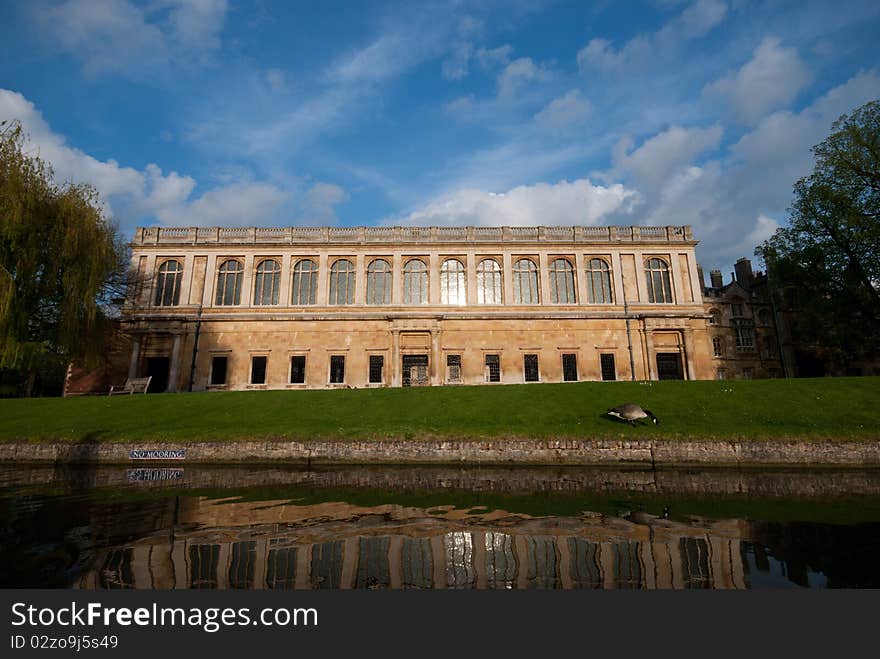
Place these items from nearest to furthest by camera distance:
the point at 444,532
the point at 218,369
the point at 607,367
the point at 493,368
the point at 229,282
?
the point at 444,532, the point at 218,369, the point at 607,367, the point at 493,368, the point at 229,282

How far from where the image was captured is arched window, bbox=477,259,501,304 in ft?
119

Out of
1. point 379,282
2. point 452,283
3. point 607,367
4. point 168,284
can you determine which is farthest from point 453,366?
point 168,284

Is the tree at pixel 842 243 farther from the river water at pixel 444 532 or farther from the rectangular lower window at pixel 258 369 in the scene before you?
the rectangular lower window at pixel 258 369

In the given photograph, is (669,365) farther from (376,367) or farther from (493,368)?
(376,367)

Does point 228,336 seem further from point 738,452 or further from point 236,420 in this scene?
point 738,452

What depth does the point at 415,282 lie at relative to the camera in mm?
36719

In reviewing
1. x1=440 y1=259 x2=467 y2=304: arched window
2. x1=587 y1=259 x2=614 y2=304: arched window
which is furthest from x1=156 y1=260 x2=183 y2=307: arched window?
x1=587 y1=259 x2=614 y2=304: arched window

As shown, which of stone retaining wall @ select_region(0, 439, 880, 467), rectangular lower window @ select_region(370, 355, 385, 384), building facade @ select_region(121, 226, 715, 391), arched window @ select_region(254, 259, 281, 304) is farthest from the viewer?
arched window @ select_region(254, 259, 281, 304)

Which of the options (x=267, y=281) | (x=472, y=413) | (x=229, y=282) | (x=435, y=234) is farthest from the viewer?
(x=435, y=234)

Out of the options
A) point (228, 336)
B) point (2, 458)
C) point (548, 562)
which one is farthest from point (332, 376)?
point (548, 562)

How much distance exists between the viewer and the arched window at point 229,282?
118 feet

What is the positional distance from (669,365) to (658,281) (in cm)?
709

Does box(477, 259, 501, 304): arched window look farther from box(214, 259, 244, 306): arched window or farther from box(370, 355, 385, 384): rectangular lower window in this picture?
box(214, 259, 244, 306): arched window

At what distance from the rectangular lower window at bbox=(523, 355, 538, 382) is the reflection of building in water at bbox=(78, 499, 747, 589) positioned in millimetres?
26264
